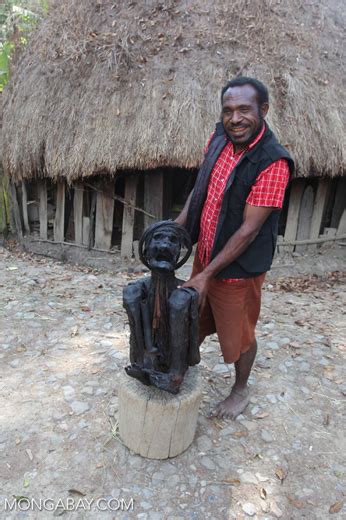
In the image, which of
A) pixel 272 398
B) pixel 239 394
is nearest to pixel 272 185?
pixel 239 394

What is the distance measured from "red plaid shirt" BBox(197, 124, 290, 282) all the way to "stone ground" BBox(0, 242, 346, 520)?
1223mm

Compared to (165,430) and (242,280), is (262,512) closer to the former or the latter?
(165,430)

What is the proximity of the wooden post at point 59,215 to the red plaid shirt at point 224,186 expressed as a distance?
4.46 m

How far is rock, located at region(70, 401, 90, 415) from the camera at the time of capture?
113 inches

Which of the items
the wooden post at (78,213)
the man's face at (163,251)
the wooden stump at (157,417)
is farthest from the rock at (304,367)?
the wooden post at (78,213)

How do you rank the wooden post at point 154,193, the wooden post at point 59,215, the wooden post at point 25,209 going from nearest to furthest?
the wooden post at point 154,193, the wooden post at point 59,215, the wooden post at point 25,209

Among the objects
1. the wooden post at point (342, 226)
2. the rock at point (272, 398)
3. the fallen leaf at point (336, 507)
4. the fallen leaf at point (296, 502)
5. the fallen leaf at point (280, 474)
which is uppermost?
the wooden post at point (342, 226)

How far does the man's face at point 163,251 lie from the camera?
6.46 feet

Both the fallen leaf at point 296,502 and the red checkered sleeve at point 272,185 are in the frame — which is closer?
the red checkered sleeve at point 272,185

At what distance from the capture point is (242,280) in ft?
7.64

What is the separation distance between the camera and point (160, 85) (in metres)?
5.49

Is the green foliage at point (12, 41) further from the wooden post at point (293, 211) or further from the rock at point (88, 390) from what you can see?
the rock at point (88, 390)

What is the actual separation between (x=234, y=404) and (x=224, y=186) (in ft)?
5.37

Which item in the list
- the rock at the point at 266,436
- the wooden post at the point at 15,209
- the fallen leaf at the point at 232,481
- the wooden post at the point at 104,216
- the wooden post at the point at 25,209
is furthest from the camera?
the wooden post at the point at 15,209
